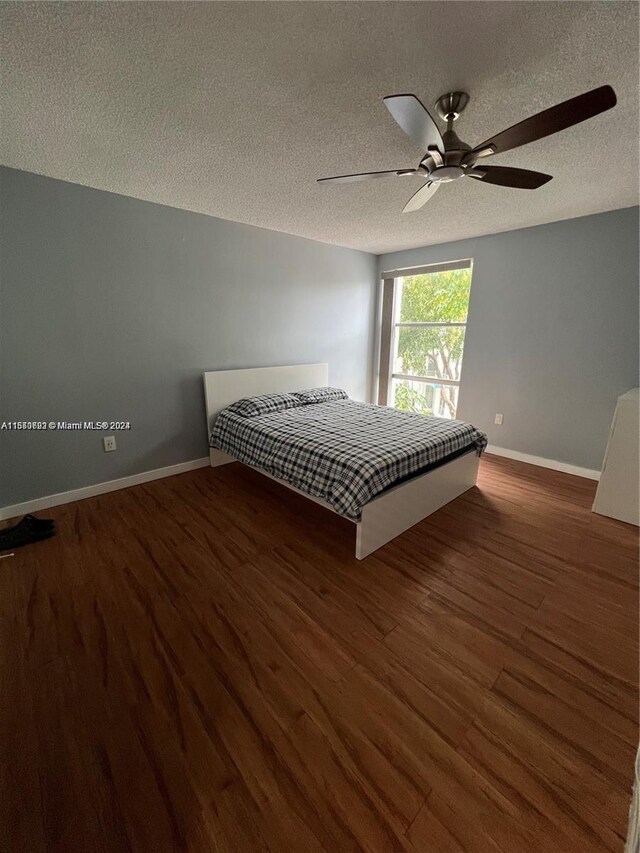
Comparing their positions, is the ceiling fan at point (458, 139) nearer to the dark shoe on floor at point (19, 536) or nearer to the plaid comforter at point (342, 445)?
the plaid comforter at point (342, 445)

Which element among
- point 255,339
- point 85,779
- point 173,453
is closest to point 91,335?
point 173,453

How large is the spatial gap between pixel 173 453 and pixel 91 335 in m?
1.15

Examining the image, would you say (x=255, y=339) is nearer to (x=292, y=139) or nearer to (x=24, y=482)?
(x=292, y=139)

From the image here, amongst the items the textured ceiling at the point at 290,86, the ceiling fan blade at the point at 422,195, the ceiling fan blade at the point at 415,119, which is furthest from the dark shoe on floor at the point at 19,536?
the ceiling fan blade at the point at 422,195

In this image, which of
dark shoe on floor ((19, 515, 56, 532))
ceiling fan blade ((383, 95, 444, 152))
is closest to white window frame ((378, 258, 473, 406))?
ceiling fan blade ((383, 95, 444, 152))

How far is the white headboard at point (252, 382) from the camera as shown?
308 cm

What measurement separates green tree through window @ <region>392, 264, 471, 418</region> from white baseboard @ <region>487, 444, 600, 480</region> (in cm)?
68

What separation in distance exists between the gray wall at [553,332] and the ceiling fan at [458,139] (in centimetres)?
178

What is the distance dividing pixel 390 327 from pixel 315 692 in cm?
418

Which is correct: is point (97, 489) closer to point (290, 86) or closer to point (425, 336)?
point (290, 86)

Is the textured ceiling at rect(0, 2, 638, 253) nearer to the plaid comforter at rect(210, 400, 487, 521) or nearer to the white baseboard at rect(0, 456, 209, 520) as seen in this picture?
the plaid comforter at rect(210, 400, 487, 521)

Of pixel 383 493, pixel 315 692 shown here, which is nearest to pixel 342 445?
pixel 383 493

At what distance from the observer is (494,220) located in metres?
2.90

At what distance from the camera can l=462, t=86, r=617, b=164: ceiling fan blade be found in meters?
1.01
